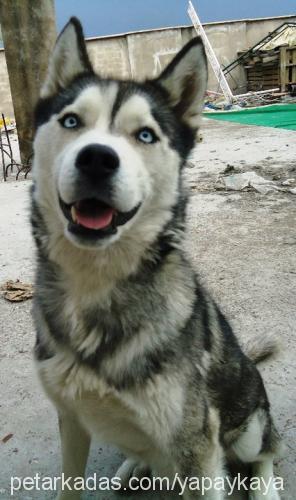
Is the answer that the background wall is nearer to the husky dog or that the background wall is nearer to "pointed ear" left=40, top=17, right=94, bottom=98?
"pointed ear" left=40, top=17, right=94, bottom=98

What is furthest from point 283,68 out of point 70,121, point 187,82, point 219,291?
point 70,121

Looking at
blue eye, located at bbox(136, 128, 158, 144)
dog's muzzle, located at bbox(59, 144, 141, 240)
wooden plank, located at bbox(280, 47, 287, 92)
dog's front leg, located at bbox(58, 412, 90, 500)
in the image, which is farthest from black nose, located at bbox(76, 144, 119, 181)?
wooden plank, located at bbox(280, 47, 287, 92)

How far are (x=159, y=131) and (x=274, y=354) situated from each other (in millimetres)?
1382

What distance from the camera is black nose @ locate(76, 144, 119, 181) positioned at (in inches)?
58.7

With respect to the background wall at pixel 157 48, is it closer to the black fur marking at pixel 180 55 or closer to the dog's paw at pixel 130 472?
the black fur marking at pixel 180 55

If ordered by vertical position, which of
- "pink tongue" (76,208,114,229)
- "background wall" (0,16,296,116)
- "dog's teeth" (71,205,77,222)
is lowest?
"pink tongue" (76,208,114,229)

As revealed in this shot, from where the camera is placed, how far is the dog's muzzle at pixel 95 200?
4.94ft

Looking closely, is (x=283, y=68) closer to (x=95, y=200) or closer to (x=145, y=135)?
(x=145, y=135)

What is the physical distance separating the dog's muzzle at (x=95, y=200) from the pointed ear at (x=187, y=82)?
583 mm

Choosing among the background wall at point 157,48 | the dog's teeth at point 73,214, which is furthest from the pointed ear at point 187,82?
the background wall at point 157,48

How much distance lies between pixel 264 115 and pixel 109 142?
1339 cm

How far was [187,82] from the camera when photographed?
1961mm

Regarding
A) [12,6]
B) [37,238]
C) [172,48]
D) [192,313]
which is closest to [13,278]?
[37,238]

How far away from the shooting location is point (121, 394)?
1.60 meters
